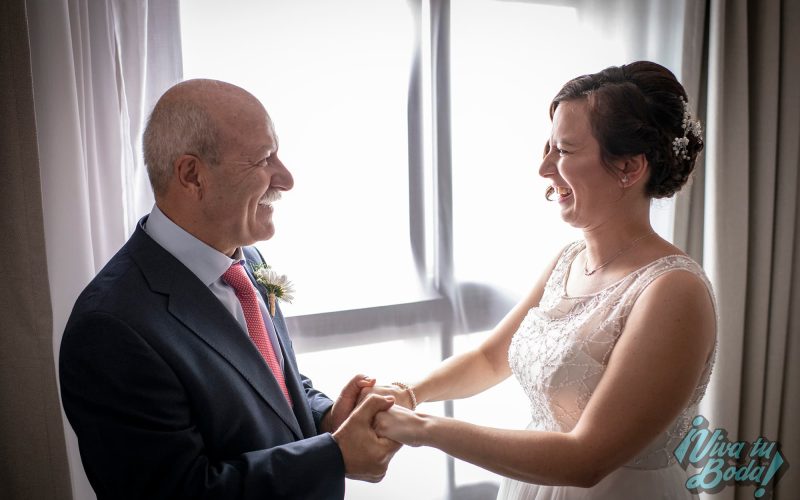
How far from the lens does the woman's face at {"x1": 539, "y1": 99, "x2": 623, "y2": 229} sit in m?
1.78

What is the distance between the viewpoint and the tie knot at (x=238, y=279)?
5.58 feet

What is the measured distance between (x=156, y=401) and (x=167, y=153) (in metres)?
0.62

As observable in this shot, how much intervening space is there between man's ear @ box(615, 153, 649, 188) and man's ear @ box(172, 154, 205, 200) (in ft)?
3.76

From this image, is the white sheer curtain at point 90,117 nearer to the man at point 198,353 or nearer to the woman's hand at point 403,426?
the man at point 198,353

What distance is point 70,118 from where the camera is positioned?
1.94 metres

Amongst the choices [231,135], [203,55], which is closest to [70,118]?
[203,55]

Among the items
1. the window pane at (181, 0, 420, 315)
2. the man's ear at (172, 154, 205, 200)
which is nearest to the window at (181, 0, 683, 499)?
the window pane at (181, 0, 420, 315)

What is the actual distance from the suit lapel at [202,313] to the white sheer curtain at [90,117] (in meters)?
0.59

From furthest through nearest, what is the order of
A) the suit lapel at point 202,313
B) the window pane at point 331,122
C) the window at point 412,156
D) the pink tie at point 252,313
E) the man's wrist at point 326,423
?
the window at point 412,156, the window pane at point 331,122, the man's wrist at point 326,423, the pink tie at point 252,313, the suit lapel at point 202,313

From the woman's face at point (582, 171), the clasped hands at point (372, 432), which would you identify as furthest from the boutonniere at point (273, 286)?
the woman's face at point (582, 171)

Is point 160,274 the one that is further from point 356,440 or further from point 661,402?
point 661,402

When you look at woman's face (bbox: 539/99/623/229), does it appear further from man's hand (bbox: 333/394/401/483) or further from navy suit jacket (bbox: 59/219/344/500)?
navy suit jacket (bbox: 59/219/344/500)

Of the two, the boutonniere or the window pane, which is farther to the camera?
the window pane

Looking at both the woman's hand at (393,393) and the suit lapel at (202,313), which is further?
the woman's hand at (393,393)
